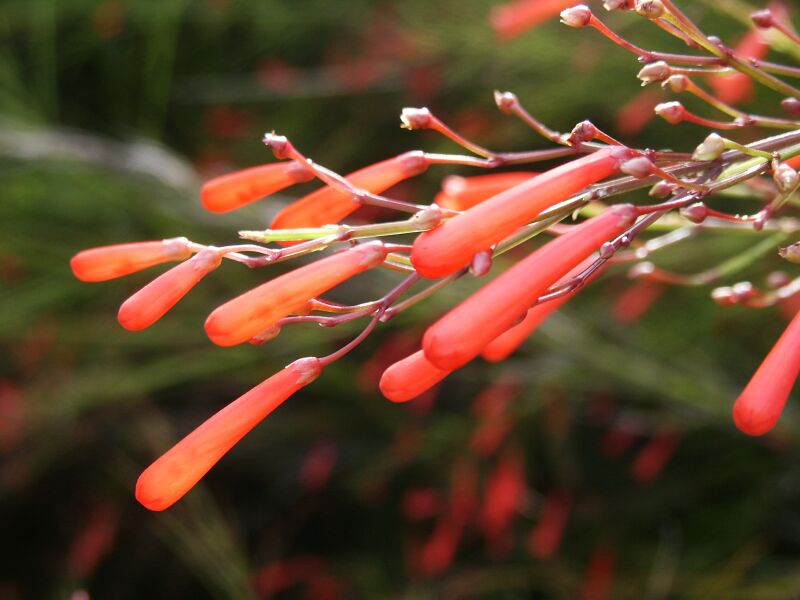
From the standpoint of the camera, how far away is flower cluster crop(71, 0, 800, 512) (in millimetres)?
463

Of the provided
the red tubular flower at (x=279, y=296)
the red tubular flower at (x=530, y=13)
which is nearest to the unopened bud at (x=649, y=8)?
the red tubular flower at (x=279, y=296)

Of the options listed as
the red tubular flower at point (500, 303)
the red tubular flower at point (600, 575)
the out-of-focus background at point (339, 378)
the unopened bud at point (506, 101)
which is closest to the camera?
the red tubular flower at point (500, 303)

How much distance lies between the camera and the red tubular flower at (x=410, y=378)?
0.52 metres

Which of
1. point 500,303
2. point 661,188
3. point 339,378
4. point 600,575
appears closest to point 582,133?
point 661,188

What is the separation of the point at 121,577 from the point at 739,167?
2101mm

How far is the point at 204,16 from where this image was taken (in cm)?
213

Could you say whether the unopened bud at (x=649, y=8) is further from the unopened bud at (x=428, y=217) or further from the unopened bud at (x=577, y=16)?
the unopened bud at (x=428, y=217)

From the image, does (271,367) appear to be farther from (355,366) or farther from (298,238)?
(298,238)

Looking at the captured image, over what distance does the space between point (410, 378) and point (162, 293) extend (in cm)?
17

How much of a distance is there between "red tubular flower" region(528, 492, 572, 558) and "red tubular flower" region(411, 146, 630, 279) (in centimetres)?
143

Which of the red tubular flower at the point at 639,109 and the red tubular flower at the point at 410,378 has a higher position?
the red tubular flower at the point at 410,378

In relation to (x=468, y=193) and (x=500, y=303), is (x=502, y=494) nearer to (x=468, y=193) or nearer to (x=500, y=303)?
(x=468, y=193)

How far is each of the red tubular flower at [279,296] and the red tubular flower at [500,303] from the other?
89 millimetres

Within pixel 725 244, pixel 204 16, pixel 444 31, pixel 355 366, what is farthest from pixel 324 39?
pixel 725 244
